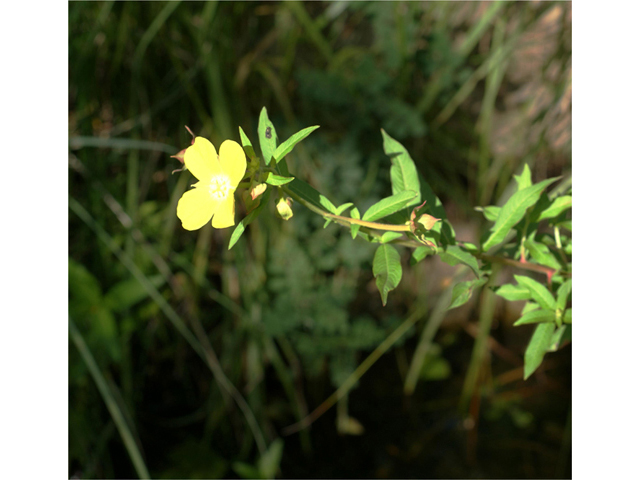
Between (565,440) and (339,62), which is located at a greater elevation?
(339,62)

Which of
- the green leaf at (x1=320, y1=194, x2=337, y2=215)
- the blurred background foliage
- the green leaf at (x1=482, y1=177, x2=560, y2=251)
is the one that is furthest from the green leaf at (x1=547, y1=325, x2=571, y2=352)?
the blurred background foliage

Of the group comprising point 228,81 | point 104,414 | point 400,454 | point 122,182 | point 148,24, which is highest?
point 148,24

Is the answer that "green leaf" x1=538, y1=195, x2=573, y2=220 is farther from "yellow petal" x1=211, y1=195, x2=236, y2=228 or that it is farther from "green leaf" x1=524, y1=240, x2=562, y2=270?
"yellow petal" x1=211, y1=195, x2=236, y2=228

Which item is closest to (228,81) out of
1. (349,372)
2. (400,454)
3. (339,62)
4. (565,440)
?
(339,62)

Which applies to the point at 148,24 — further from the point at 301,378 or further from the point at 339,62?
the point at 301,378

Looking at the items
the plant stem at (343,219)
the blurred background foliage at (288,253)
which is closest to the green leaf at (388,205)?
the plant stem at (343,219)

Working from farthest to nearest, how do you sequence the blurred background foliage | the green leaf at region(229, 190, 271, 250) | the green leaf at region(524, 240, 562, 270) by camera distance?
the blurred background foliage, the green leaf at region(524, 240, 562, 270), the green leaf at region(229, 190, 271, 250)

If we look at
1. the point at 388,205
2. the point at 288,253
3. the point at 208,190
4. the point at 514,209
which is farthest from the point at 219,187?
the point at 288,253
